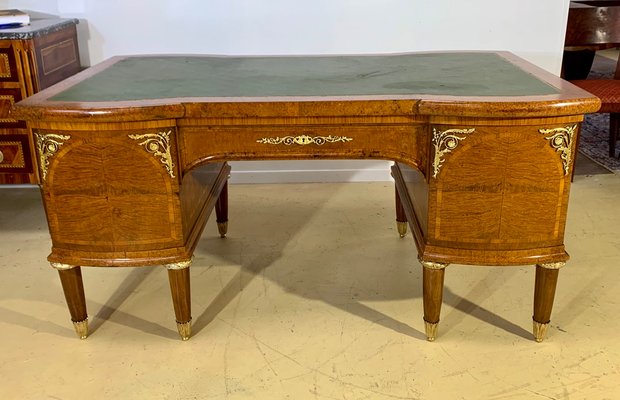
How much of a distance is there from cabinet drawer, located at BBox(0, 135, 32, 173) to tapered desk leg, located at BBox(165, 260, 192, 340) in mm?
1131

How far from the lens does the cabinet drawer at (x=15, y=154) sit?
8.22 feet

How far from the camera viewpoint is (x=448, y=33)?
302 cm

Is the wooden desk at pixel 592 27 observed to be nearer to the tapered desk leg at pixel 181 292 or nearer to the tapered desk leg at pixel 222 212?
the tapered desk leg at pixel 222 212

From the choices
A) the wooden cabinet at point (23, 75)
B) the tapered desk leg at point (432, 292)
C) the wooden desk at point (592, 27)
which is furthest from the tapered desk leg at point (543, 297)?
the wooden desk at point (592, 27)

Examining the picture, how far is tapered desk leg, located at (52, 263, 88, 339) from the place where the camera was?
1.81 metres

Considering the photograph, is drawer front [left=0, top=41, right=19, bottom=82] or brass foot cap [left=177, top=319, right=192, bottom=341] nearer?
brass foot cap [left=177, top=319, right=192, bottom=341]

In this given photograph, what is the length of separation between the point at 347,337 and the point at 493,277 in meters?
0.68

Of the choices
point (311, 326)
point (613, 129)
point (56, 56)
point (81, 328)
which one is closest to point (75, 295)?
point (81, 328)

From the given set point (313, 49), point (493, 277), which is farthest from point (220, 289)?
point (313, 49)

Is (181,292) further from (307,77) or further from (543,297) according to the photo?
Answer: (543,297)

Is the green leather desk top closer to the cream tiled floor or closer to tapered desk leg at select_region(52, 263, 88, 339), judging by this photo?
tapered desk leg at select_region(52, 263, 88, 339)

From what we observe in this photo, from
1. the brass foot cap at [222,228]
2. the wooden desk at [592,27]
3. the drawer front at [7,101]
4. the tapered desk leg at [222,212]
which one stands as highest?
the wooden desk at [592,27]

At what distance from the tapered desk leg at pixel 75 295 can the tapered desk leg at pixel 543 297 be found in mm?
1377

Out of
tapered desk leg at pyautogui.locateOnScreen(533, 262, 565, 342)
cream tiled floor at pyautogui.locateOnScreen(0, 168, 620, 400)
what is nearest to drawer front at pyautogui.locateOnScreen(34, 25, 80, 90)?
cream tiled floor at pyautogui.locateOnScreen(0, 168, 620, 400)
